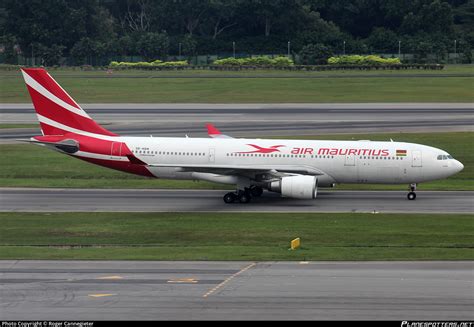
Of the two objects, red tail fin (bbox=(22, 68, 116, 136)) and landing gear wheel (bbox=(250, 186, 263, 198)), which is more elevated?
red tail fin (bbox=(22, 68, 116, 136))

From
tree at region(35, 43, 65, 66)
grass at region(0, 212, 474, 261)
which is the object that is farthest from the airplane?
tree at region(35, 43, 65, 66)

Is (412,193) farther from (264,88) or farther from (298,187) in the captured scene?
(264,88)

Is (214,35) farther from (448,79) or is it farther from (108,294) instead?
(108,294)

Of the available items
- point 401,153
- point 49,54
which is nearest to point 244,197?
point 401,153

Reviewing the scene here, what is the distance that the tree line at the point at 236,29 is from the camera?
180 m

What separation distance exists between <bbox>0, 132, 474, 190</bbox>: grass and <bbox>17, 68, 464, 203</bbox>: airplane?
4.82 meters

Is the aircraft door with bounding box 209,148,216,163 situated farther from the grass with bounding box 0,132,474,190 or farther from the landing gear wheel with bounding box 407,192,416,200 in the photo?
the landing gear wheel with bounding box 407,192,416,200

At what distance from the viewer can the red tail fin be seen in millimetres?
56188

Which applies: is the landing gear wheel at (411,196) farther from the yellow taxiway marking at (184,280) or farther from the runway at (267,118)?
the runway at (267,118)

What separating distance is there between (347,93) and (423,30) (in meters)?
77.3

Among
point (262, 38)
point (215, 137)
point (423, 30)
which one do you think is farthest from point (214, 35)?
point (215, 137)

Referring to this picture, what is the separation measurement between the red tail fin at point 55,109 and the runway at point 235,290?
20.3m

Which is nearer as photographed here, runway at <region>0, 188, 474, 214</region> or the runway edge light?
the runway edge light

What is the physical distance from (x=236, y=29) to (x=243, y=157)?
5624 inches
